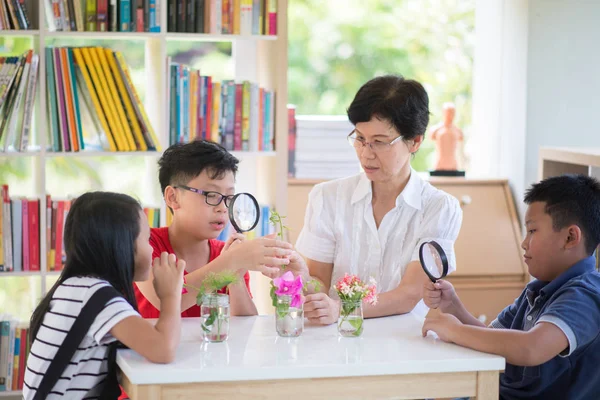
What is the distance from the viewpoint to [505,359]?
1745 millimetres

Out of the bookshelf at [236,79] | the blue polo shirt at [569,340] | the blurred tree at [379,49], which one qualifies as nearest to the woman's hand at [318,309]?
the blue polo shirt at [569,340]

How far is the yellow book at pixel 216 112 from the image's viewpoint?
11.0ft

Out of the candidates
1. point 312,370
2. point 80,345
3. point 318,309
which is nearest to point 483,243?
point 318,309

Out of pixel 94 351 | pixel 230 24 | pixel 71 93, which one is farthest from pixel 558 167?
pixel 94 351

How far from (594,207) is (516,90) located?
7.16ft

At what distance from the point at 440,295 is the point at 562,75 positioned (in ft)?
7.81

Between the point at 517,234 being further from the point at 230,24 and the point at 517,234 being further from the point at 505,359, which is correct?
the point at 505,359

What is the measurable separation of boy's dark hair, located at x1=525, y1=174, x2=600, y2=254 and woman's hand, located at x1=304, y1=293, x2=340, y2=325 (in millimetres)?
577

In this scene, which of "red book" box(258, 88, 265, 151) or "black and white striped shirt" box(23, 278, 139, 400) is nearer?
"black and white striped shirt" box(23, 278, 139, 400)

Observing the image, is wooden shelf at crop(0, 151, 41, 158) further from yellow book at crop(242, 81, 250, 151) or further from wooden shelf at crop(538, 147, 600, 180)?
wooden shelf at crop(538, 147, 600, 180)

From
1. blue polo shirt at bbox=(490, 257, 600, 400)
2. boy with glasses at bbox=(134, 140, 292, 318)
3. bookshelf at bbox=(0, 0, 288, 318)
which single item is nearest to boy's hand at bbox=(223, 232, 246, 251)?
boy with glasses at bbox=(134, 140, 292, 318)

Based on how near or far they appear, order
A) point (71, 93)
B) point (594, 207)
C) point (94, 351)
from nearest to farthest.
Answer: point (94, 351) → point (594, 207) → point (71, 93)

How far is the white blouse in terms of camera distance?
2.34 metres

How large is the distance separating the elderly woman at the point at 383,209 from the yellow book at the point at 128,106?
1.04 meters
